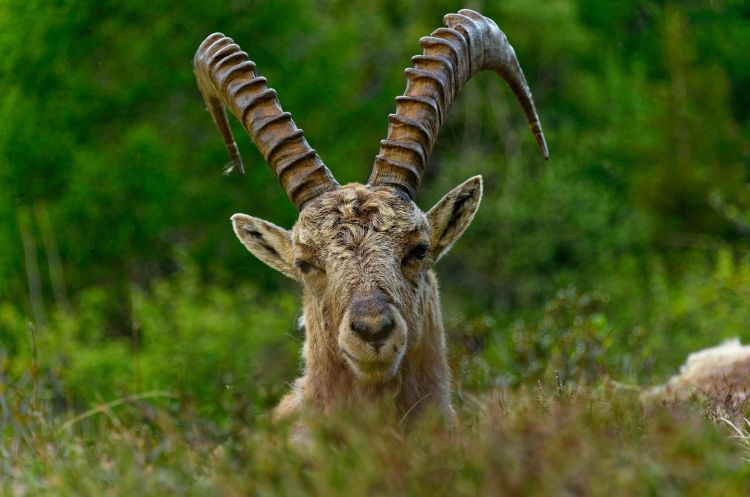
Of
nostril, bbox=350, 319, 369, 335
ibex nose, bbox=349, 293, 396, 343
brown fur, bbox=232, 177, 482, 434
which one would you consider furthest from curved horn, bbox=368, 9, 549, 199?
nostril, bbox=350, 319, 369, 335

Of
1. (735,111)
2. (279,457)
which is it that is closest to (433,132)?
(279,457)

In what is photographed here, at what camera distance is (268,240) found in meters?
9.29

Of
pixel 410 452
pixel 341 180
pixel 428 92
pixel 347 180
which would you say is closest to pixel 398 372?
pixel 428 92

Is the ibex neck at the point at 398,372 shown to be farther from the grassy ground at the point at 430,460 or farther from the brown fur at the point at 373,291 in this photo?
the grassy ground at the point at 430,460

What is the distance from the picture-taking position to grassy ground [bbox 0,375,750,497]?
453 cm

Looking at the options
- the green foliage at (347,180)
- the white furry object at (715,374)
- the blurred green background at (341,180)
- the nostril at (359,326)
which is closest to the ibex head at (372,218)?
the nostril at (359,326)

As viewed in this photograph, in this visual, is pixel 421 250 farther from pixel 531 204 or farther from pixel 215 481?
pixel 531 204

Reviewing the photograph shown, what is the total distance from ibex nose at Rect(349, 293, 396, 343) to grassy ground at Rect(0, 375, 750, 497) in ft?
3.69

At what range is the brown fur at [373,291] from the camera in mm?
7713

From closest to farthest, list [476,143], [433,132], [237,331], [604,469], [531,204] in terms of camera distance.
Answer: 1. [604,469]
2. [433,132]
3. [237,331]
4. [531,204]
5. [476,143]

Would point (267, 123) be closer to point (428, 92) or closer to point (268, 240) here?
point (268, 240)

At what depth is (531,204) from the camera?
1212 inches

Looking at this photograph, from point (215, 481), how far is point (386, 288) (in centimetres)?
275

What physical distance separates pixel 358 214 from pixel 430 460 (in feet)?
11.5
